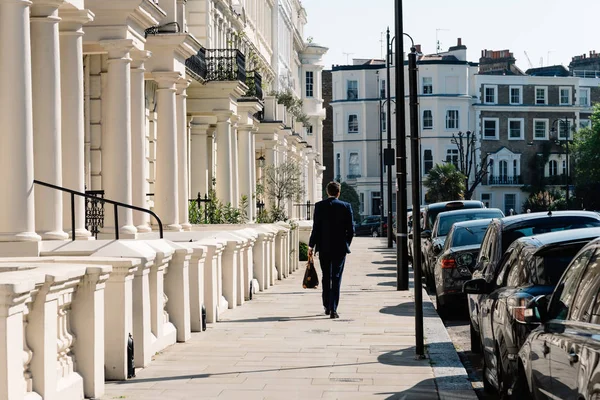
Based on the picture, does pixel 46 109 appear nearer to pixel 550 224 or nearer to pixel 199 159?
pixel 550 224

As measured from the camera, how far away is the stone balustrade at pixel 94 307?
27.9ft

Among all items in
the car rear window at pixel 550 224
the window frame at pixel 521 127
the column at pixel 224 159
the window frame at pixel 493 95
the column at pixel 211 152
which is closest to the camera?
the car rear window at pixel 550 224

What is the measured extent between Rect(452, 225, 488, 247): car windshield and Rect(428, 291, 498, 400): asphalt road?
1.44 meters

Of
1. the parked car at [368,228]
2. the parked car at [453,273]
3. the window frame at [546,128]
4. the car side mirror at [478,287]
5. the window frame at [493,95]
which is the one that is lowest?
the parked car at [368,228]

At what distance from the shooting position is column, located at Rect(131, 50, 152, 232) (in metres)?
18.9

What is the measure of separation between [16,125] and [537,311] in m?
6.35

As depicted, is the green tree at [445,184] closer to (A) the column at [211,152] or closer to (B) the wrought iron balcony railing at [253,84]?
(B) the wrought iron balcony railing at [253,84]

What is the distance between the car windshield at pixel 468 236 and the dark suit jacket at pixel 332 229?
3109mm

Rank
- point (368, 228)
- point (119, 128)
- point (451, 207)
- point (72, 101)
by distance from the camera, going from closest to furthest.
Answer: point (72, 101) → point (119, 128) → point (451, 207) → point (368, 228)

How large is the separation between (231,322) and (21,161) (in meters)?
5.97

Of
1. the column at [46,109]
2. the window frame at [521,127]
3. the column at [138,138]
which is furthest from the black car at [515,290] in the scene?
the window frame at [521,127]

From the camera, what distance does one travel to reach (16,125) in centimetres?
1245

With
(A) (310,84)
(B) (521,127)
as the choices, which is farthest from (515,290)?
(B) (521,127)

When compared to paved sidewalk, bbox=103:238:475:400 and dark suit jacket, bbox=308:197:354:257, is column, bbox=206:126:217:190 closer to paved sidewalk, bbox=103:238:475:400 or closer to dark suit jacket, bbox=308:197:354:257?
paved sidewalk, bbox=103:238:475:400
